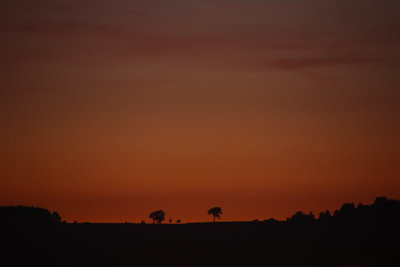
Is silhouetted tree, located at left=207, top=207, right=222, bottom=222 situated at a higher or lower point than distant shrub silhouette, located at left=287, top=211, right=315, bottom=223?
higher

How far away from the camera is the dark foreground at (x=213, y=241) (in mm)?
101438

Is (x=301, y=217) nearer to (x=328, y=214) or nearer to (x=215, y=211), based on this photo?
(x=328, y=214)

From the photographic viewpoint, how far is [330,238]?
107125 millimetres

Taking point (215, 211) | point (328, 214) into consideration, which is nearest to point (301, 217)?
point (328, 214)

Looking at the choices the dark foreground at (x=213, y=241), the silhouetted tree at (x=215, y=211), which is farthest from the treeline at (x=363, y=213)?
the silhouetted tree at (x=215, y=211)

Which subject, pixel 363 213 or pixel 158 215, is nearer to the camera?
pixel 363 213

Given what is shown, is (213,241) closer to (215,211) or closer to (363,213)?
(363,213)

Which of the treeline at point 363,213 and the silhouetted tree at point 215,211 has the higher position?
the silhouetted tree at point 215,211

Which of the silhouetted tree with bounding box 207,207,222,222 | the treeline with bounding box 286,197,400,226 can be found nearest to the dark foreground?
the treeline with bounding box 286,197,400,226

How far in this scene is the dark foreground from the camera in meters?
101

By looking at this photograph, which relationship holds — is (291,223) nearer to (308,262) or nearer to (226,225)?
(226,225)

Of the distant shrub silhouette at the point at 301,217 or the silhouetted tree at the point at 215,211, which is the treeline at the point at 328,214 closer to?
the distant shrub silhouette at the point at 301,217

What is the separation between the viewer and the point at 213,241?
382ft

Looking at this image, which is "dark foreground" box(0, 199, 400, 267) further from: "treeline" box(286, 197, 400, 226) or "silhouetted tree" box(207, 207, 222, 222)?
"silhouetted tree" box(207, 207, 222, 222)
